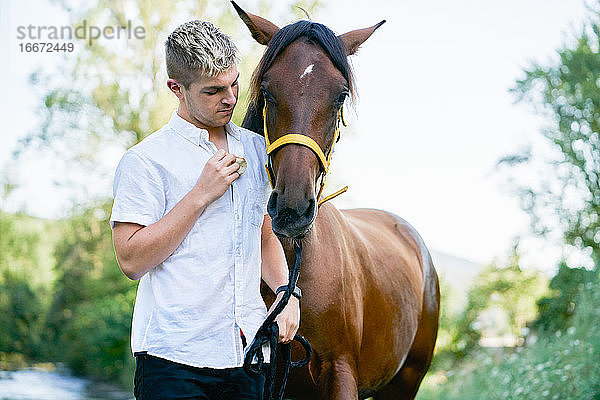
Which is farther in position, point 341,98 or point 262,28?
point 262,28

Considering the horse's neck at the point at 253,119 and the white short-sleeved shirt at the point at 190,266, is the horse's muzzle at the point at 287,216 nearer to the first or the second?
the white short-sleeved shirt at the point at 190,266

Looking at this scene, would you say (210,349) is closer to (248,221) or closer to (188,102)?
(248,221)

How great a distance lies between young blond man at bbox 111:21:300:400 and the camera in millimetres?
1690

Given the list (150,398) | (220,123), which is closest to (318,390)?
(150,398)

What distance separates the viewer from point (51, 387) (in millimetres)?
13281

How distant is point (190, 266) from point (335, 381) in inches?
46.0

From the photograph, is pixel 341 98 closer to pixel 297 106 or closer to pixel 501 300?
pixel 297 106

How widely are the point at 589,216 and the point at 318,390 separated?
848 centimetres

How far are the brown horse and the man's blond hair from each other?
15.1 inches

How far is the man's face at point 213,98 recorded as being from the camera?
1.79 metres

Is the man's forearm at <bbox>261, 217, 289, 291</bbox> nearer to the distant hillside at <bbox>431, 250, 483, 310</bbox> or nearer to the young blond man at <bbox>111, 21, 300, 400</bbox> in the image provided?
the young blond man at <bbox>111, 21, 300, 400</bbox>

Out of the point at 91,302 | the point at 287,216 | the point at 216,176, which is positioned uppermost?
the point at 216,176

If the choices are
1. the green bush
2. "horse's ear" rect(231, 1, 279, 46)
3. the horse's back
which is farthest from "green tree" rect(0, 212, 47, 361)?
"horse's ear" rect(231, 1, 279, 46)

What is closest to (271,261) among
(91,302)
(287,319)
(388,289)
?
(287,319)
